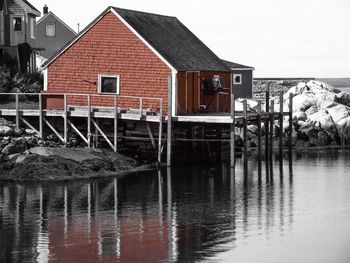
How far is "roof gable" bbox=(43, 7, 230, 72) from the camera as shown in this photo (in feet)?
143

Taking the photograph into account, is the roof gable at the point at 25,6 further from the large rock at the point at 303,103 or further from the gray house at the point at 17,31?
the large rock at the point at 303,103

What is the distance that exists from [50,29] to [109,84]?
30.2 m

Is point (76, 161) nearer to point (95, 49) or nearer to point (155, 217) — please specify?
point (95, 49)

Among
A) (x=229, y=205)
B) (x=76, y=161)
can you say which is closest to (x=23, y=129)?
(x=76, y=161)

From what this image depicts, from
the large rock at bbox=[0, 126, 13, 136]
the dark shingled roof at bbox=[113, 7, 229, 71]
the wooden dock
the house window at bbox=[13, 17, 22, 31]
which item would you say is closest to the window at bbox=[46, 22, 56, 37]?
the house window at bbox=[13, 17, 22, 31]

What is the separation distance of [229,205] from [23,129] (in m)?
13.6

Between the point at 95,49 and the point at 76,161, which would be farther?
the point at 95,49

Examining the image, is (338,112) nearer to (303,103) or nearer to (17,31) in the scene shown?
(303,103)

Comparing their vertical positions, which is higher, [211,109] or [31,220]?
[211,109]

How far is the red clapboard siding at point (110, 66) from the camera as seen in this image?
43375mm

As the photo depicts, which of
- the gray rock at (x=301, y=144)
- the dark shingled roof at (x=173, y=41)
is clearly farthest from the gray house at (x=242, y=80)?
the dark shingled roof at (x=173, y=41)

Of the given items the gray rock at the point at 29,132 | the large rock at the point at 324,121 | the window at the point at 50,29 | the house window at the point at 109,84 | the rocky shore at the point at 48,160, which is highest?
the window at the point at 50,29

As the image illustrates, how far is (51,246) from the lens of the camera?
969 inches

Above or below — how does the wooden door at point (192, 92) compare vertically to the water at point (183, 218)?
above
